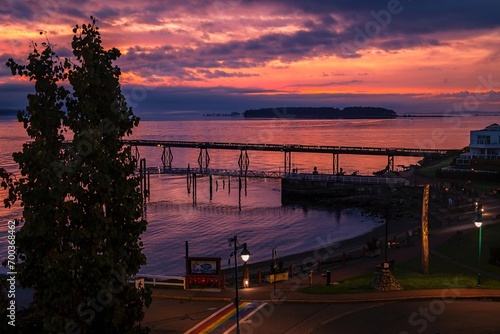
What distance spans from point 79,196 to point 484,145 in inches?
3049

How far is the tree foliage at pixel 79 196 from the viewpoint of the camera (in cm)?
960

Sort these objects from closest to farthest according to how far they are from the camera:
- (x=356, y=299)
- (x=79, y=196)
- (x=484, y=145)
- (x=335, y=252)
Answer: (x=79, y=196) → (x=356, y=299) → (x=335, y=252) → (x=484, y=145)

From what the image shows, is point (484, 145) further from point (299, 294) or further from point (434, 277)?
point (299, 294)

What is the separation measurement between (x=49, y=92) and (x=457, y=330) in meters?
17.1

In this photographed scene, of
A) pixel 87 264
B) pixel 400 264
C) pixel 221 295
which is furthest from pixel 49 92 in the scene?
pixel 400 264

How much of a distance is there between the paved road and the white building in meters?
59.2

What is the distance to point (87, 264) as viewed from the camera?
9.62m

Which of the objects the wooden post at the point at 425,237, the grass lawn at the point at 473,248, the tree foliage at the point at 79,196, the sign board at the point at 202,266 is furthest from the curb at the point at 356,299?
the tree foliage at the point at 79,196

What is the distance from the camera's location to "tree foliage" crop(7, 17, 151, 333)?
960 cm

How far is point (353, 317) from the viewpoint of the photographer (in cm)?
2131

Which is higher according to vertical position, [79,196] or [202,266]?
[79,196]

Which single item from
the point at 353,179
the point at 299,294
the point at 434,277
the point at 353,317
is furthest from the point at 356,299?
the point at 353,179

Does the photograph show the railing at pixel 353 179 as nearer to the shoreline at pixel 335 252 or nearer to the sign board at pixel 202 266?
the shoreline at pixel 335 252

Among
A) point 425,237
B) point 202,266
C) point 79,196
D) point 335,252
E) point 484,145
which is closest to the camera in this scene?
point 79,196
